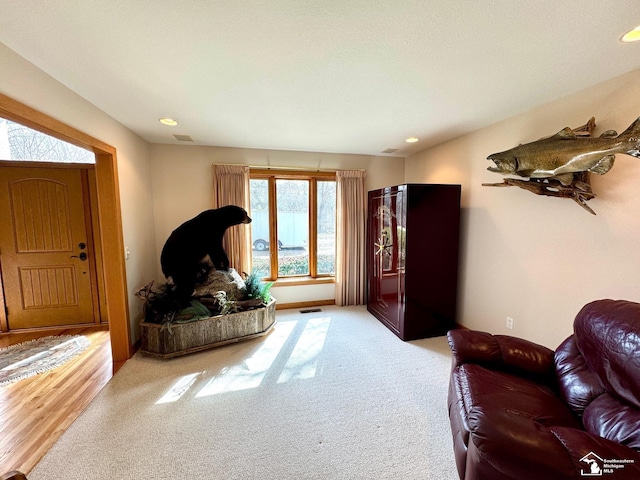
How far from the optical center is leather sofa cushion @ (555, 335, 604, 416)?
54.0 inches

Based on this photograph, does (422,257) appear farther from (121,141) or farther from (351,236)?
(121,141)

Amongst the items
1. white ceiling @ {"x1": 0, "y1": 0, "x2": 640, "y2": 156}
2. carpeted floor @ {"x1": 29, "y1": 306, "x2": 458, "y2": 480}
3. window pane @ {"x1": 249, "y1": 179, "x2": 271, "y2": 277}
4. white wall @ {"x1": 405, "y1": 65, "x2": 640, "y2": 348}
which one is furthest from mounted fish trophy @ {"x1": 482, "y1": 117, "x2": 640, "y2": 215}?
window pane @ {"x1": 249, "y1": 179, "x2": 271, "y2": 277}

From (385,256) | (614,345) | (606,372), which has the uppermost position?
(385,256)

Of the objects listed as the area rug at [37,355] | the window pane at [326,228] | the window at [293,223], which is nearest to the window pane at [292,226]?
the window at [293,223]

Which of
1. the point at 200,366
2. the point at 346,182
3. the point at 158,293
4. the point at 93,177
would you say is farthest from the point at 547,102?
the point at 93,177

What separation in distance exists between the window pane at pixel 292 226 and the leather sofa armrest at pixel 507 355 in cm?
276

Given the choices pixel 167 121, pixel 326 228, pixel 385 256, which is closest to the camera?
pixel 167 121

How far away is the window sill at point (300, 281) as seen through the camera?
4042mm

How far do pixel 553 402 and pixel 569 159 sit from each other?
1582 millimetres

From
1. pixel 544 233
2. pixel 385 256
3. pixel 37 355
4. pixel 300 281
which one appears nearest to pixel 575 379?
pixel 544 233

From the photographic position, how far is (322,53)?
1540 millimetres

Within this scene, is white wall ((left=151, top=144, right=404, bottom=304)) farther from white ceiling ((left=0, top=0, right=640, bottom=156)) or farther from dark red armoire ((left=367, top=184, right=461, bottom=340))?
dark red armoire ((left=367, top=184, right=461, bottom=340))

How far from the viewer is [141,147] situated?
320cm

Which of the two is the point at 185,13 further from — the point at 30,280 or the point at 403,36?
the point at 30,280
